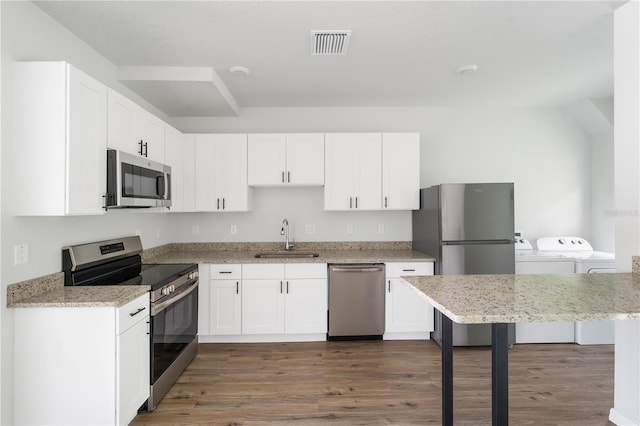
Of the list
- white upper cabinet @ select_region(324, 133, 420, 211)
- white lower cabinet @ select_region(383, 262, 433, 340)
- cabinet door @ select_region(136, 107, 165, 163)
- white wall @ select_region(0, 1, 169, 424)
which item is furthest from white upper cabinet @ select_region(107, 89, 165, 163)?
white lower cabinet @ select_region(383, 262, 433, 340)

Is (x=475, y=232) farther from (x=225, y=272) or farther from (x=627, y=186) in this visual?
(x=225, y=272)

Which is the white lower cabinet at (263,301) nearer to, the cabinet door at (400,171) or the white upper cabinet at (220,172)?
the white upper cabinet at (220,172)

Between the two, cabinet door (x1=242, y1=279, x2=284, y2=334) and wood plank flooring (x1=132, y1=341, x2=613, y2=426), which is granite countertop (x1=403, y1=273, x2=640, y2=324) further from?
cabinet door (x1=242, y1=279, x2=284, y2=334)

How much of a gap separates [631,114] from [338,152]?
246 centimetres

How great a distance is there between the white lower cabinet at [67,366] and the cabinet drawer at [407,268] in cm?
250

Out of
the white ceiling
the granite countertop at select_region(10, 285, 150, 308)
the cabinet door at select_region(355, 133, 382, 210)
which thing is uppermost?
the white ceiling

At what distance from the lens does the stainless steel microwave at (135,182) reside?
2211mm

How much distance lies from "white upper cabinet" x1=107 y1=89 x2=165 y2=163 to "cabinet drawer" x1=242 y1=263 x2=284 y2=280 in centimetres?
136

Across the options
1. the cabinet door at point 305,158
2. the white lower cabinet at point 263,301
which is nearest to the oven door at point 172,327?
the white lower cabinet at point 263,301

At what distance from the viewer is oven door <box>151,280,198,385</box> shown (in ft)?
7.78

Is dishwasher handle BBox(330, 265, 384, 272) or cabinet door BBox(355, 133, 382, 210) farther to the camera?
cabinet door BBox(355, 133, 382, 210)

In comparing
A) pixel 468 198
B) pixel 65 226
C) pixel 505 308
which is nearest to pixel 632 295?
pixel 505 308

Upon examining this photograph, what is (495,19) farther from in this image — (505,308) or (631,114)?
(505,308)

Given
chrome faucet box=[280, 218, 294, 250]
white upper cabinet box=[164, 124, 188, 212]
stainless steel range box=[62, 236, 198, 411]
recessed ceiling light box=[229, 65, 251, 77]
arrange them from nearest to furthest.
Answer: stainless steel range box=[62, 236, 198, 411] < recessed ceiling light box=[229, 65, 251, 77] < white upper cabinet box=[164, 124, 188, 212] < chrome faucet box=[280, 218, 294, 250]
